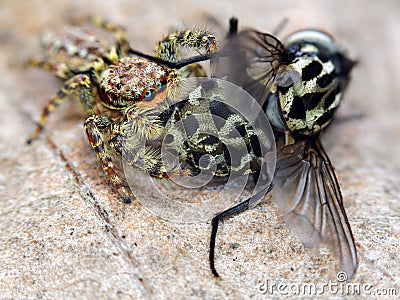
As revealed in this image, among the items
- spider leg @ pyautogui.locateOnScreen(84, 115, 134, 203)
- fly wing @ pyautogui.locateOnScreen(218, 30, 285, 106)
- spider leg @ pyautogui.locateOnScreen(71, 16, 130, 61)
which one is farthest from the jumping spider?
spider leg @ pyautogui.locateOnScreen(71, 16, 130, 61)

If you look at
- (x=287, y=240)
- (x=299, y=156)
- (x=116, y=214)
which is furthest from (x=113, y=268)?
(x=299, y=156)

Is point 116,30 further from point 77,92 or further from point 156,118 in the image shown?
point 156,118

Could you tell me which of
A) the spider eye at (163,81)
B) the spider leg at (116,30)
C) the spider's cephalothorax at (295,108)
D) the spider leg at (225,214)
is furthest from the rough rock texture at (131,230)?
the spider eye at (163,81)

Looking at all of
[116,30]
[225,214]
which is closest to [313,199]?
[225,214]

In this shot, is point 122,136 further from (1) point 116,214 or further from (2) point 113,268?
(2) point 113,268

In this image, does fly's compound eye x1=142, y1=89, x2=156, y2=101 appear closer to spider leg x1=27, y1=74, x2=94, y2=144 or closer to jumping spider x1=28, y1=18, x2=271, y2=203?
jumping spider x1=28, y1=18, x2=271, y2=203

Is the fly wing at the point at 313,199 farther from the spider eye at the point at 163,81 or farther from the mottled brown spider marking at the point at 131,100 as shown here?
the spider eye at the point at 163,81

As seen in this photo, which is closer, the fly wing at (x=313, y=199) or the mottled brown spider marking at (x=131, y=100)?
the fly wing at (x=313, y=199)
